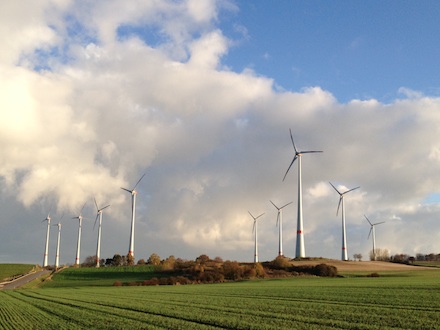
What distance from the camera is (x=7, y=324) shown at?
3403 centimetres

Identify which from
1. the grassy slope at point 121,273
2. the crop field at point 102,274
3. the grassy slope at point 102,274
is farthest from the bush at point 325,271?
the crop field at point 102,274

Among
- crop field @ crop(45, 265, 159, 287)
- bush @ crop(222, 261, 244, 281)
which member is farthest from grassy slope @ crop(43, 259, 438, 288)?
bush @ crop(222, 261, 244, 281)

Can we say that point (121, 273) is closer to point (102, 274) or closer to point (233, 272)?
point (102, 274)

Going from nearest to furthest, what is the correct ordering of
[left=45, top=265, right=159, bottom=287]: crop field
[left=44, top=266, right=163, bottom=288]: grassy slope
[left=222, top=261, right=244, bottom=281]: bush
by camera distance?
1. [left=222, top=261, right=244, bottom=281]: bush
2. [left=44, top=266, right=163, bottom=288]: grassy slope
3. [left=45, top=265, right=159, bottom=287]: crop field

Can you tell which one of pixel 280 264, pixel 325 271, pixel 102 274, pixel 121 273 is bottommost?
pixel 102 274

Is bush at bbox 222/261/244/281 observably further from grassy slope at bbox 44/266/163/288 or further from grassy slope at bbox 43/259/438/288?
grassy slope at bbox 44/266/163/288

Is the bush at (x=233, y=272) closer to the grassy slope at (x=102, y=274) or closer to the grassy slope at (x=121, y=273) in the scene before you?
the grassy slope at (x=121, y=273)

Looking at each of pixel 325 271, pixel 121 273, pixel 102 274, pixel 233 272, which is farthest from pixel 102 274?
pixel 325 271

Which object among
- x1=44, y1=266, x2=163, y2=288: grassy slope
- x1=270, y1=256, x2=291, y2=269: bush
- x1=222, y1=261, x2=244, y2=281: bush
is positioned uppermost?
x1=270, y1=256, x2=291, y2=269: bush

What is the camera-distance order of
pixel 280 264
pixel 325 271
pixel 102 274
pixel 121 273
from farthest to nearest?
pixel 121 273 < pixel 102 274 < pixel 280 264 < pixel 325 271

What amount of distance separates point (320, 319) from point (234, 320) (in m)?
5.18

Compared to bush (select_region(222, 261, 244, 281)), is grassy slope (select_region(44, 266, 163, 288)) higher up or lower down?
lower down

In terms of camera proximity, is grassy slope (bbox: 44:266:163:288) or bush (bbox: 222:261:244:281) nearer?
bush (bbox: 222:261:244:281)

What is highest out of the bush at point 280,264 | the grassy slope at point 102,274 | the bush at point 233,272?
the bush at point 280,264
